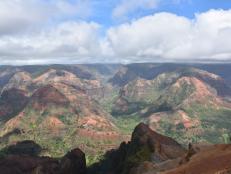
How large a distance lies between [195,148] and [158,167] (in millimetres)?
14453

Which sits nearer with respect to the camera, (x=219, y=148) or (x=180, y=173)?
(x=180, y=173)

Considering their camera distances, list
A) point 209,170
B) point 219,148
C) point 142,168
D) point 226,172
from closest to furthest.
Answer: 1. point 226,172
2. point 209,170
3. point 219,148
4. point 142,168

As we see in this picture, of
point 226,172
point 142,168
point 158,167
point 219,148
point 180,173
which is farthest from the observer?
point 142,168

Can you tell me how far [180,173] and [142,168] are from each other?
55.8 m

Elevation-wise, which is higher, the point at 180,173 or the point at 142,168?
the point at 180,173

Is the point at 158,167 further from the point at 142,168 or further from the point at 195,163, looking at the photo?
the point at 195,163

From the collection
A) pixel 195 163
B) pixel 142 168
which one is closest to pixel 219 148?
pixel 195 163

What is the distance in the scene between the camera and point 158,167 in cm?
15850

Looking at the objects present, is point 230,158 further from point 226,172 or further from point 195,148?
point 195,148

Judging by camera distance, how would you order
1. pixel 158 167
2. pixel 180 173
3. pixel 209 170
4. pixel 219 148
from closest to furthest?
pixel 209 170 < pixel 180 173 < pixel 219 148 < pixel 158 167

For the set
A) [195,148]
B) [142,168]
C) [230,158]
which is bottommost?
[142,168]

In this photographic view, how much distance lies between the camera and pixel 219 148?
429ft

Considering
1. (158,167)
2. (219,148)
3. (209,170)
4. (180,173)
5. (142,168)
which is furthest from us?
(142,168)

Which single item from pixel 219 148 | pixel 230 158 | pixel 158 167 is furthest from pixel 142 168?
pixel 230 158
